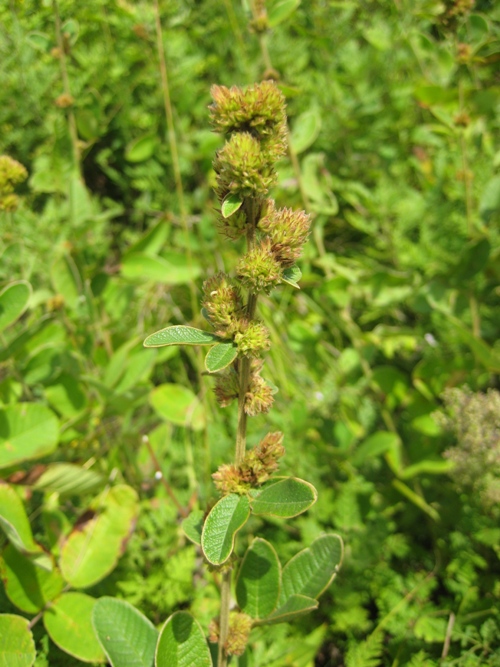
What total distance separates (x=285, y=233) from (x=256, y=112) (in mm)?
190

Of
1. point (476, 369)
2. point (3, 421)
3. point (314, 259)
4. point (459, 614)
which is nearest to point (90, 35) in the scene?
point (314, 259)

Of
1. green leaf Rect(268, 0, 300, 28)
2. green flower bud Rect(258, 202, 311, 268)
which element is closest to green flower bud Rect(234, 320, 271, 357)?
green flower bud Rect(258, 202, 311, 268)

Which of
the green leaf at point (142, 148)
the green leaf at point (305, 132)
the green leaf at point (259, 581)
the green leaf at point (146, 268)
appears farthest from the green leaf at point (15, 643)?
the green leaf at point (142, 148)

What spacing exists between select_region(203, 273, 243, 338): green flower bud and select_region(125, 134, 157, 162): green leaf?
1.80 metres

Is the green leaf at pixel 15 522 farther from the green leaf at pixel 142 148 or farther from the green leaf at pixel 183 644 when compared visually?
the green leaf at pixel 142 148

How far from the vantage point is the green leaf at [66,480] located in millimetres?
1509

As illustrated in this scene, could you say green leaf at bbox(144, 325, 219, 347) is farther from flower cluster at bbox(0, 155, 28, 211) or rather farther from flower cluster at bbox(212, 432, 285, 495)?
flower cluster at bbox(0, 155, 28, 211)

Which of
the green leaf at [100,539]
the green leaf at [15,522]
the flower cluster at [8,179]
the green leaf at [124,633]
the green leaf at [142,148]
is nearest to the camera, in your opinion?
the green leaf at [124,633]

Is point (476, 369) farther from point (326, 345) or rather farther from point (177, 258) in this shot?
point (177, 258)

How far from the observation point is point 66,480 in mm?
1535

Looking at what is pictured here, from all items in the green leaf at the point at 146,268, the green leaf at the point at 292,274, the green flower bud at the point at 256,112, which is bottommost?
the green leaf at the point at 146,268

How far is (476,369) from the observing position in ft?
6.18

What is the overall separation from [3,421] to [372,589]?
1141mm

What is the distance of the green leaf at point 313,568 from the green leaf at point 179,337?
47cm
